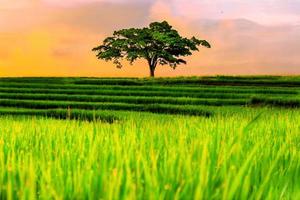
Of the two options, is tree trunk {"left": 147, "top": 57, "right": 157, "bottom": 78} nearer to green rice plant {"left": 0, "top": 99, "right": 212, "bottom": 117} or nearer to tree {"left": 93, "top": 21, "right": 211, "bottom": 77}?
tree {"left": 93, "top": 21, "right": 211, "bottom": 77}

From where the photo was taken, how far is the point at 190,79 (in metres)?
48.4

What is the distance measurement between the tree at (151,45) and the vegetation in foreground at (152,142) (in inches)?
690

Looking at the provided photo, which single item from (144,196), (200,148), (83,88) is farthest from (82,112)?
(144,196)

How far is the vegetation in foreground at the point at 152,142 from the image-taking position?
230cm

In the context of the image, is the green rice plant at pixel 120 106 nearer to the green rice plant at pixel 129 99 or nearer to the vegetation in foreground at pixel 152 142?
the vegetation in foreground at pixel 152 142

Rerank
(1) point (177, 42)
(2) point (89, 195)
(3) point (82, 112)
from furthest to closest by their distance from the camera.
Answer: (1) point (177, 42) → (3) point (82, 112) → (2) point (89, 195)

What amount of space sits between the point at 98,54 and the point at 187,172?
221 ft

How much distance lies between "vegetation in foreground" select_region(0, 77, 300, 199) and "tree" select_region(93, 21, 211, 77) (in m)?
17.5

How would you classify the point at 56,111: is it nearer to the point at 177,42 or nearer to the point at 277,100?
the point at 277,100

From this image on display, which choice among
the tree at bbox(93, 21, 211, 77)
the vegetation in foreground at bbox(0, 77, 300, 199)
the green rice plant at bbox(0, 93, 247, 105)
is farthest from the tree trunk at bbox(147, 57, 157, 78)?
the green rice plant at bbox(0, 93, 247, 105)

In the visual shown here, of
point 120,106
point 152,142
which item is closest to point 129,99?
point 120,106

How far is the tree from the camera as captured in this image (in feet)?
216

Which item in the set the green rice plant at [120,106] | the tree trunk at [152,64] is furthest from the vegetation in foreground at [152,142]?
the tree trunk at [152,64]

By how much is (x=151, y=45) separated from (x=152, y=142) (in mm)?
62872
